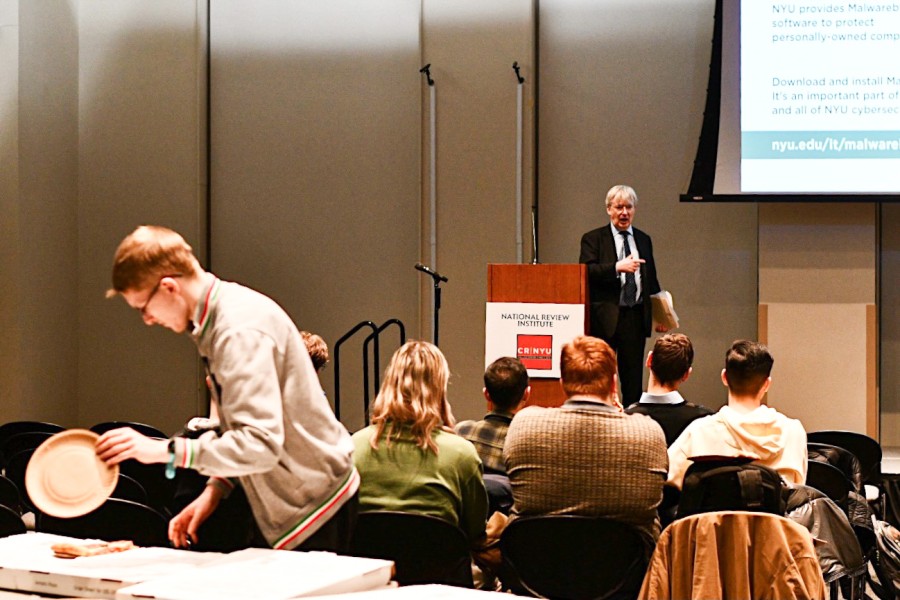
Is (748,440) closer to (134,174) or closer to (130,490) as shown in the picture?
(130,490)

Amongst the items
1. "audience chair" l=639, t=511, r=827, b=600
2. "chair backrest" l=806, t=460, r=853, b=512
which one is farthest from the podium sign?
"audience chair" l=639, t=511, r=827, b=600

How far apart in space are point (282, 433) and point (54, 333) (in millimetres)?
6479

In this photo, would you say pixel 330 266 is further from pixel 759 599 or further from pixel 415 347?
pixel 759 599

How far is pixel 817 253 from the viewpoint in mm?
6824

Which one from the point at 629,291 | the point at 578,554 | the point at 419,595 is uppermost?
the point at 629,291

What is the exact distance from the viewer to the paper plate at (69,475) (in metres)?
2.04

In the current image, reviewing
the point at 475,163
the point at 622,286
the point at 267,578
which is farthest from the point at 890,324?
the point at 267,578

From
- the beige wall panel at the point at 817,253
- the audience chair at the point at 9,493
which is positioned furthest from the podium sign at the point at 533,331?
the audience chair at the point at 9,493

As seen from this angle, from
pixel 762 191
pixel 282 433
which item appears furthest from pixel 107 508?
pixel 762 191

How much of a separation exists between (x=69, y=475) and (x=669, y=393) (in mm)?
2460

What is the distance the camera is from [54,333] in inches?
316

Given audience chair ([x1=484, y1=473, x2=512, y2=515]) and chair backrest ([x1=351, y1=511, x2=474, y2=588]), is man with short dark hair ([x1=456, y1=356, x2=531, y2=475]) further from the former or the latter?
chair backrest ([x1=351, y1=511, x2=474, y2=588])

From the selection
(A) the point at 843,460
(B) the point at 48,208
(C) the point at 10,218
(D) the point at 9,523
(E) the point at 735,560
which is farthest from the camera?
(B) the point at 48,208

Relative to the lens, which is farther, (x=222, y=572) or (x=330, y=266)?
(x=330, y=266)
